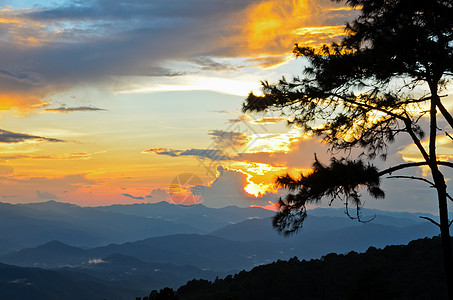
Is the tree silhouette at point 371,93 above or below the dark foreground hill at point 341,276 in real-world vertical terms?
above

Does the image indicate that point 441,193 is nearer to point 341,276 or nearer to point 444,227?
point 444,227

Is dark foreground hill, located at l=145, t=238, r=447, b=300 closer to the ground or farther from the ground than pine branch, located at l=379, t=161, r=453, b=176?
closer to the ground

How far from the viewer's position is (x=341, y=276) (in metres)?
136

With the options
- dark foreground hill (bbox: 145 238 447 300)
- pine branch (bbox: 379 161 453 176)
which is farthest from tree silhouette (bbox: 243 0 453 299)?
dark foreground hill (bbox: 145 238 447 300)

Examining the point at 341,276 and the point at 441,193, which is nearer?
the point at 441,193

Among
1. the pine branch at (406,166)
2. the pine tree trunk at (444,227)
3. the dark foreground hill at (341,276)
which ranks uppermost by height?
the pine branch at (406,166)

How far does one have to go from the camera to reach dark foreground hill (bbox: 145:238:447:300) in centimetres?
11875

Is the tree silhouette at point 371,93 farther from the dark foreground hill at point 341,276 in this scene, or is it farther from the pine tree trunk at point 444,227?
the dark foreground hill at point 341,276

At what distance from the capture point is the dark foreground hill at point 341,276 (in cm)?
11875

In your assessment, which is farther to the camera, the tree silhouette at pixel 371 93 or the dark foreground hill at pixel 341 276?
the dark foreground hill at pixel 341 276

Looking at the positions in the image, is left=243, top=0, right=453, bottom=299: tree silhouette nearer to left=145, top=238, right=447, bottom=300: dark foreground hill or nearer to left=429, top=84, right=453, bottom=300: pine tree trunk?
left=429, top=84, right=453, bottom=300: pine tree trunk

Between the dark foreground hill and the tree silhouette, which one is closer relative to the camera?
the tree silhouette

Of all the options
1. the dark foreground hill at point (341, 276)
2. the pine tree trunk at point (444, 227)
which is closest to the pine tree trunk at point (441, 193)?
the pine tree trunk at point (444, 227)

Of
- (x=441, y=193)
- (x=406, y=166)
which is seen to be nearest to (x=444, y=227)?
(x=441, y=193)
